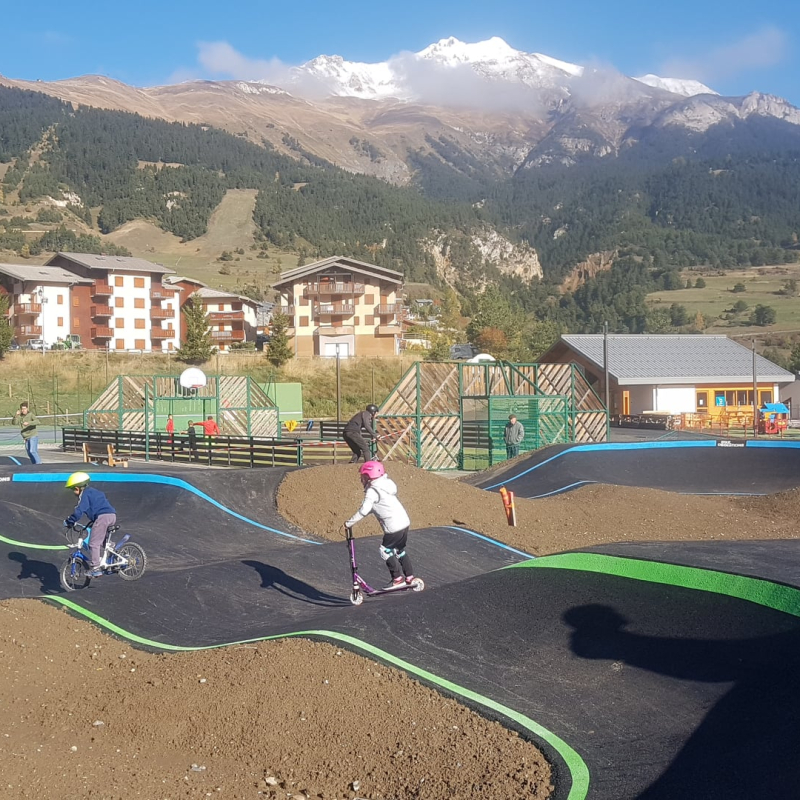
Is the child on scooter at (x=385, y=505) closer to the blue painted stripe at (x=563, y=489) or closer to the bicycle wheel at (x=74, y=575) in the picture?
the bicycle wheel at (x=74, y=575)

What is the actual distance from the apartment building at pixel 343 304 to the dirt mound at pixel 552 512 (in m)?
71.7

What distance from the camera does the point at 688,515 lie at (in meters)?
18.6

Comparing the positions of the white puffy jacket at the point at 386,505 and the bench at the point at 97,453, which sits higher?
the white puffy jacket at the point at 386,505

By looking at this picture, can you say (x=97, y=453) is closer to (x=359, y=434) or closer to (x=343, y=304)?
(x=359, y=434)

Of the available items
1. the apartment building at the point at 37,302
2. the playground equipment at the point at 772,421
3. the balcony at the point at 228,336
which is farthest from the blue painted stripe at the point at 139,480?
the balcony at the point at 228,336

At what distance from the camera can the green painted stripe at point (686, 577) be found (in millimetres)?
7594

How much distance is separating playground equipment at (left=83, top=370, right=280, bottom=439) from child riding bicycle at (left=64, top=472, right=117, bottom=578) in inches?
1018

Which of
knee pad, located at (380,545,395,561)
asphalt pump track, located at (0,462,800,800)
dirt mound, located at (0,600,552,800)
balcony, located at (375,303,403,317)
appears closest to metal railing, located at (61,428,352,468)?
asphalt pump track, located at (0,462,800,800)

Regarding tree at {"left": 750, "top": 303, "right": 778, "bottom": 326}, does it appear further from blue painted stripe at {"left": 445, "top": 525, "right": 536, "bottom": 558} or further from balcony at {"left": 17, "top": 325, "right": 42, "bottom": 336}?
blue painted stripe at {"left": 445, "top": 525, "right": 536, "bottom": 558}

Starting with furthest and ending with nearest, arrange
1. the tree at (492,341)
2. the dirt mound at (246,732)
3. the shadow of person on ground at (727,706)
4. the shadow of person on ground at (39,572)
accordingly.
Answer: the tree at (492,341), the shadow of person on ground at (39,572), the dirt mound at (246,732), the shadow of person on ground at (727,706)

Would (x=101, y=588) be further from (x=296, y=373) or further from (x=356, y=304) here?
(x=356, y=304)

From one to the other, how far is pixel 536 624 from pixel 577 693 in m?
1.29

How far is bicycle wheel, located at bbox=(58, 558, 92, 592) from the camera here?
13141mm

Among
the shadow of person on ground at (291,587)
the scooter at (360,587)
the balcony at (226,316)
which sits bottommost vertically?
the shadow of person on ground at (291,587)
